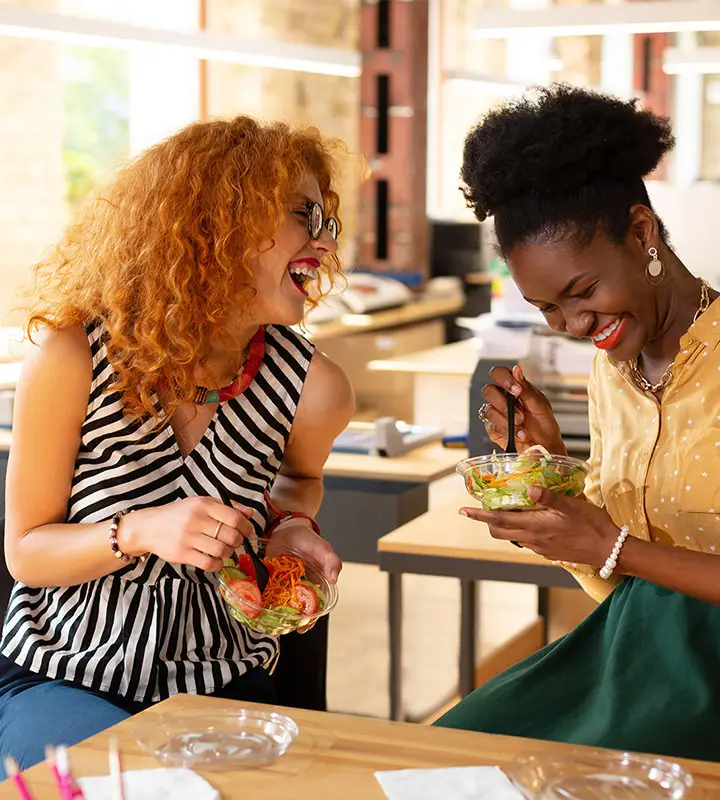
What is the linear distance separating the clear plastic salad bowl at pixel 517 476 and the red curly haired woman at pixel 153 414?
0.88ft

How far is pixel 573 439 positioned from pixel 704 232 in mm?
1163

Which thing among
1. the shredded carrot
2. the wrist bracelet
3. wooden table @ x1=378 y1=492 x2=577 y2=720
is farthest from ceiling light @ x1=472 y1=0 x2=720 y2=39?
the shredded carrot

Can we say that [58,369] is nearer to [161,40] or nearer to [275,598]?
[275,598]

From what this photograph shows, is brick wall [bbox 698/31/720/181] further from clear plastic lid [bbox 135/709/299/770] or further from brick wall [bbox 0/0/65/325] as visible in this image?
clear plastic lid [bbox 135/709/299/770]

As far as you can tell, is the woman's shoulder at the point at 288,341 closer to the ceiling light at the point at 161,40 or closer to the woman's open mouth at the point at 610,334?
the woman's open mouth at the point at 610,334

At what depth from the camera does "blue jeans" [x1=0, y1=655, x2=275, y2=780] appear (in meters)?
1.77

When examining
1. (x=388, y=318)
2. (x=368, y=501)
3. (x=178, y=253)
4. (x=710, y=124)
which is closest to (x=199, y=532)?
(x=178, y=253)

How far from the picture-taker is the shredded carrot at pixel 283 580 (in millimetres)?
1712

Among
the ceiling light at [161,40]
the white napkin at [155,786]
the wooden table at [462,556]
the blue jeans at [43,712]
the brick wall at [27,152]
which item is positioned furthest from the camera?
the brick wall at [27,152]

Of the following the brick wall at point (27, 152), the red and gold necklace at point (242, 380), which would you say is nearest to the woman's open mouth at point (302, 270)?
the red and gold necklace at point (242, 380)

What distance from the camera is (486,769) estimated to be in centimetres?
137

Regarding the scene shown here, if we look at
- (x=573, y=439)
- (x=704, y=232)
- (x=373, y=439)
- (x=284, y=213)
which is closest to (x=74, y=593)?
(x=284, y=213)

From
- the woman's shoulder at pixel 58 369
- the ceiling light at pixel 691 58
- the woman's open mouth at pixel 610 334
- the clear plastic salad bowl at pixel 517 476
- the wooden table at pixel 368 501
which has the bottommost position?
the wooden table at pixel 368 501

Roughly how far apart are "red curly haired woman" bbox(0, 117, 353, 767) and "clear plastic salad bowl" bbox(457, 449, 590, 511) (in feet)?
0.88
